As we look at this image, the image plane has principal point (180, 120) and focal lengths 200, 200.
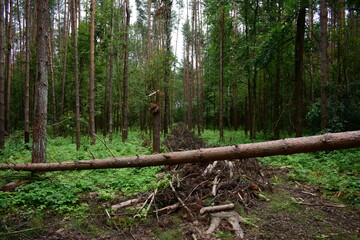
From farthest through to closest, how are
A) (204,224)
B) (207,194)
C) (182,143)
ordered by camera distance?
(182,143) → (207,194) → (204,224)

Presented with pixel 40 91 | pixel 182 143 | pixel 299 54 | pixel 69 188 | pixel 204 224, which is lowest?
pixel 204 224

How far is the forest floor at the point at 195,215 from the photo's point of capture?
3256mm

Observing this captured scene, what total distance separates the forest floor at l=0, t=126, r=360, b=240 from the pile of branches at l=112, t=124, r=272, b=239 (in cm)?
2

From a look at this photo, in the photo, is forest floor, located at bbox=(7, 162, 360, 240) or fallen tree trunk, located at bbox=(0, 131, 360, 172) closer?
fallen tree trunk, located at bbox=(0, 131, 360, 172)

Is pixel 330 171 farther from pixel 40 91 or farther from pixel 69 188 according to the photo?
pixel 40 91

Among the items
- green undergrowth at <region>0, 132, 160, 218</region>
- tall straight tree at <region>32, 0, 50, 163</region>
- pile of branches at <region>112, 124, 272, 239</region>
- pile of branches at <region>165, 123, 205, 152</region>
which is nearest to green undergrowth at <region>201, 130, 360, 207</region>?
pile of branches at <region>112, 124, 272, 239</region>

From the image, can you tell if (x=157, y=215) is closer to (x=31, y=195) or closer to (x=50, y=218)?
(x=50, y=218)

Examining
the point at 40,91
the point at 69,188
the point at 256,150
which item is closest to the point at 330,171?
the point at 256,150

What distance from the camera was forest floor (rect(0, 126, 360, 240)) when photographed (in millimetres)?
3256

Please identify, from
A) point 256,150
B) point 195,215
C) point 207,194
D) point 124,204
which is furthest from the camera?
point 207,194

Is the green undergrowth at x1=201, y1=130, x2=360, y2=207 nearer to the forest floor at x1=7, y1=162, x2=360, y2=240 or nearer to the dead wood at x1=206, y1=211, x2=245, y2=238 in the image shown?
the forest floor at x1=7, y1=162, x2=360, y2=240

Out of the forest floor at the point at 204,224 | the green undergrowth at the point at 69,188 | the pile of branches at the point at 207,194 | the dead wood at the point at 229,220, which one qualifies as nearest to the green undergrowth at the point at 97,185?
the green undergrowth at the point at 69,188

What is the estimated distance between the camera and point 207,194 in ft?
14.3

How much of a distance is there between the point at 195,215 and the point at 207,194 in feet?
2.34
